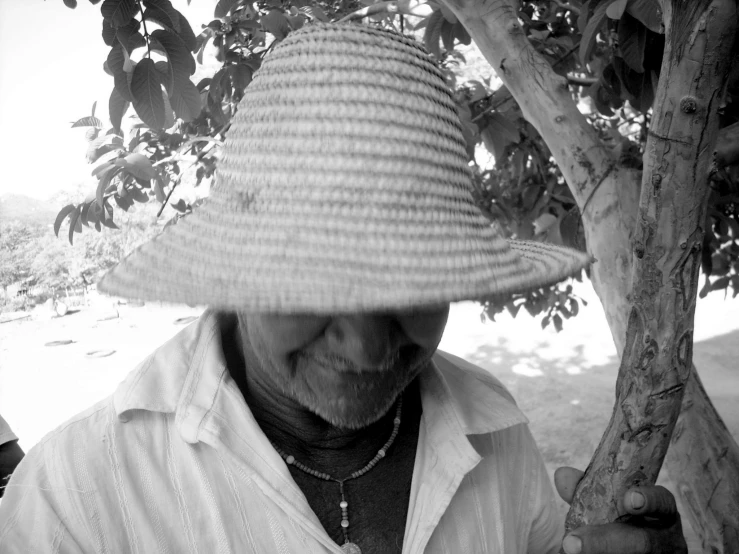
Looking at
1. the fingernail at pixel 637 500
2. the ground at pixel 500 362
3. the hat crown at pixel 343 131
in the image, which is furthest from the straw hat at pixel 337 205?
the ground at pixel 500 362

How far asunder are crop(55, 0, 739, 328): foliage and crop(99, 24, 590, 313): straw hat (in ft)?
2.09

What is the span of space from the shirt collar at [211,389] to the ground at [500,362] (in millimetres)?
597

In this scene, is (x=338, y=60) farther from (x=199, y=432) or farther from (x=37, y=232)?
(x=37, y=232)

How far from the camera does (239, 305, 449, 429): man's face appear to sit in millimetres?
956

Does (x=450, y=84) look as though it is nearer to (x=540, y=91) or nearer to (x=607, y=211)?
(x=540, y=91)

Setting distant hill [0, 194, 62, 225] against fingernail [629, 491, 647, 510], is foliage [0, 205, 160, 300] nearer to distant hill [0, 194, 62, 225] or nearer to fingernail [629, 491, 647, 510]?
distant hill [0, 194, 62, 225]

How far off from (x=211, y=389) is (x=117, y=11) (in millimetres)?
1109

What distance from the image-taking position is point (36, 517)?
0.97m

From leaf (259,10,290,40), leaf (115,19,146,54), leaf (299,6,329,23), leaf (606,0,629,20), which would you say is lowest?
leaf (115,19,146,54)

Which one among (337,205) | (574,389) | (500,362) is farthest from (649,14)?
(500,362)

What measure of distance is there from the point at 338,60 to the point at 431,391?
0.81 meters

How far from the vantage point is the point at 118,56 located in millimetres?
1668

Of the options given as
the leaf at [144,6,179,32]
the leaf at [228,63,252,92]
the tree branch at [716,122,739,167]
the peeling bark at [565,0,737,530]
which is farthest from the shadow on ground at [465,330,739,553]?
the leaf at [144,6,179,32]

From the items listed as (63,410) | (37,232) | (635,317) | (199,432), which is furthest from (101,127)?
(63,410)
